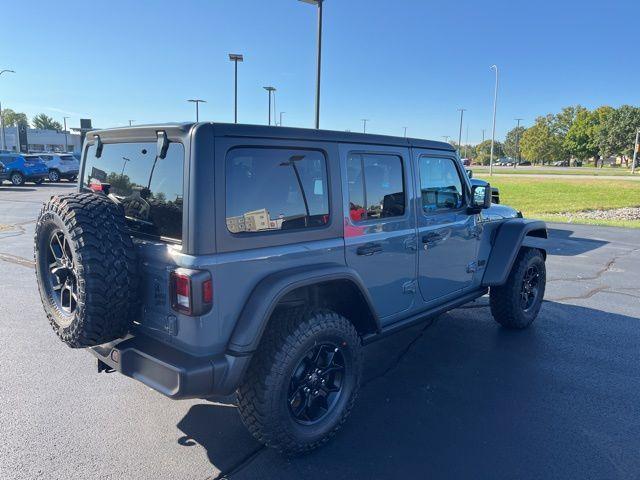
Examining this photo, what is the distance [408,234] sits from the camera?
3494 millimetres

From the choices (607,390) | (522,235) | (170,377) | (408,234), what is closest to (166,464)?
(170,377)

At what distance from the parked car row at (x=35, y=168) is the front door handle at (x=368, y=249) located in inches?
860

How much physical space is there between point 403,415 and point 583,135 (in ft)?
318

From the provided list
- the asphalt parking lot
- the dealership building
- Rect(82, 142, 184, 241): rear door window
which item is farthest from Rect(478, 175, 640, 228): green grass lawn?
the dealership building

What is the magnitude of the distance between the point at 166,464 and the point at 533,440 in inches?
87.6

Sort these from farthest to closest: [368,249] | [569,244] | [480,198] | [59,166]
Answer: [59,166] → [569,244] → [480,198] → [368,249]

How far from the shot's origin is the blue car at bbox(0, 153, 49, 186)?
2325 centimetres

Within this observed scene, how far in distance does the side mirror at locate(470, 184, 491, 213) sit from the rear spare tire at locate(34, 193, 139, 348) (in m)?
2.99

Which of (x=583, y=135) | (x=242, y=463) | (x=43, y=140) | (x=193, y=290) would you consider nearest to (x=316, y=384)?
(x=242, y=463)

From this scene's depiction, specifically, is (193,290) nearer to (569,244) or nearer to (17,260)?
(17,260)

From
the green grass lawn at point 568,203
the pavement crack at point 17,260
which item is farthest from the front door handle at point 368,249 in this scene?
the green grass lawn at point 568,203

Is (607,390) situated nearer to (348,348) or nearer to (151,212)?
(348,348)

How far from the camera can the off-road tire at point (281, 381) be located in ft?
8.50

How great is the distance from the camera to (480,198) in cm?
434
